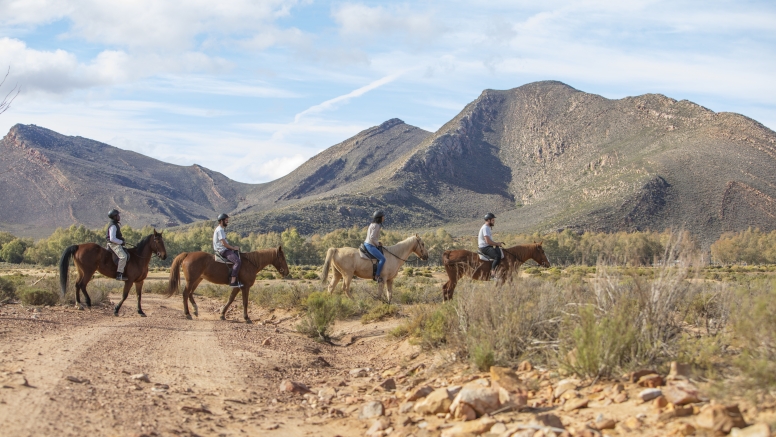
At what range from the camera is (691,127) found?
87.6 m

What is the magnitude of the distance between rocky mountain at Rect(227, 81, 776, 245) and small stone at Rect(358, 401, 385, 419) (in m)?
57.6

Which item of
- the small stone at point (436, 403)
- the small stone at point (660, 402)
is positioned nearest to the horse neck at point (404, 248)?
the small stone at point (436, 403)

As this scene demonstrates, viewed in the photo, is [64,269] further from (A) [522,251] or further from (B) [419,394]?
(B) [419,394]

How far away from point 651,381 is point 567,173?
97224mm

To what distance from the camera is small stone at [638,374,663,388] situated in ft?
20.5

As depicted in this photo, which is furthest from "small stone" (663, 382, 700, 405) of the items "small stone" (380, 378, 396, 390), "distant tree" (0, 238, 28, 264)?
"distant tree" (0, 238, 28, 264)

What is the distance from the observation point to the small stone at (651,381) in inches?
246

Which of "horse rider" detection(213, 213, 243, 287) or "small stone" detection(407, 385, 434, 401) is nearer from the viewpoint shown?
"small stone" detection(407, 385, 434, 401)

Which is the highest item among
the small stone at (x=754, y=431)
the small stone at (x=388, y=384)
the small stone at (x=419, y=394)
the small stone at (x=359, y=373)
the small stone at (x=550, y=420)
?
the small stone at (x=754, y=431)

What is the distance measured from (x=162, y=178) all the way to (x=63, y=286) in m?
172

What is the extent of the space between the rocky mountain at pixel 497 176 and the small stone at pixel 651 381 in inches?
2542

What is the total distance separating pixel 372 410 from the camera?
7172 millimetres

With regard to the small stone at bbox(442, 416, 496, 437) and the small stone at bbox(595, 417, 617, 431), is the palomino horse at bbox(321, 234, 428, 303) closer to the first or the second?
the small stone at bbox(442, 416, 496, 437)

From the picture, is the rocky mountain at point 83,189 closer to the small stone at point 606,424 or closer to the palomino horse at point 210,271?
the palomino horse at point 210,271
